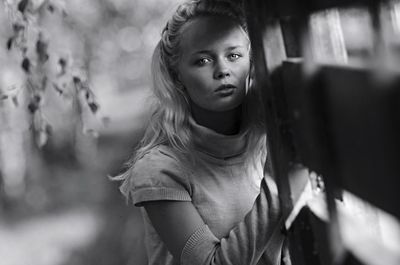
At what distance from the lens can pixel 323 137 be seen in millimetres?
843

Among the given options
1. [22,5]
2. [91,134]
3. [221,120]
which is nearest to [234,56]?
[221,120]

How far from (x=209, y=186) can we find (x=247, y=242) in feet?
0.68

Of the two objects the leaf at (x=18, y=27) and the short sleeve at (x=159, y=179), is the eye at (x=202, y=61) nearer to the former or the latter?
the short sleeve at (x=159, y=179)

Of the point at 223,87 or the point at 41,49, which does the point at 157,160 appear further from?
the point at 41,49

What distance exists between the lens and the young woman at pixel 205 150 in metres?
1.23

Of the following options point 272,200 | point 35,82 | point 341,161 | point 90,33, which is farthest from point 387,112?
point 90,33

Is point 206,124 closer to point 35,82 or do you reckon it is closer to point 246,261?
point 246,261

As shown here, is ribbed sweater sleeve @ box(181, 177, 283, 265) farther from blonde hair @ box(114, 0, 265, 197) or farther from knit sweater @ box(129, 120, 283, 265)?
blonde hair @ box(114, 0, 265, 197)

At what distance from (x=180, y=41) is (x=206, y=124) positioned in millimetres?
170

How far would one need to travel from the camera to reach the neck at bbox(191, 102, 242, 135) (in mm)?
1346

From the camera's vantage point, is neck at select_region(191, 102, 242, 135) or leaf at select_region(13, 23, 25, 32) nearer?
neck at select_region(191, 102, 242, 135)

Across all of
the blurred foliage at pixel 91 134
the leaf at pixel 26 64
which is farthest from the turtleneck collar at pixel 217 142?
the blurred foliage at pixel 91 134

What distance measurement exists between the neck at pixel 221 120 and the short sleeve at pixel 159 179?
3.7 inches

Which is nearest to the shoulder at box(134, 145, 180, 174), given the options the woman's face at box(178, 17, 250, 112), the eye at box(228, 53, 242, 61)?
the woman's face at box(178, 17, 250, 112)
